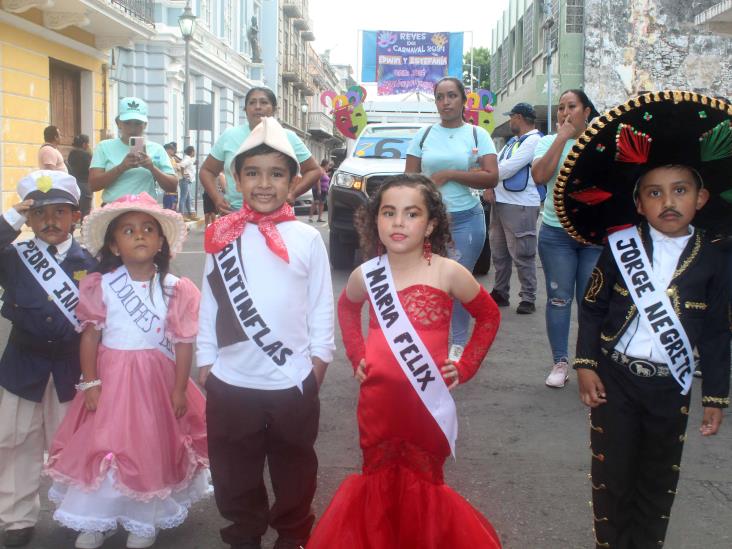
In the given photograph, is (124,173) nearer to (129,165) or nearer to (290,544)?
(129,165)

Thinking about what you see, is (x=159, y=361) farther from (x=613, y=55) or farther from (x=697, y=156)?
(x=613, y=55)

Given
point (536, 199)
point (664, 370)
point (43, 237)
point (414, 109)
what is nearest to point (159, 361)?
point (43, 237)

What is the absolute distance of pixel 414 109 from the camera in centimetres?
1467

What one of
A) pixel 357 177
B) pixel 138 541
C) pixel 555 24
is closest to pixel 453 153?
pixel 138 541

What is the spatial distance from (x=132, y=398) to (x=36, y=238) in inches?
33.2

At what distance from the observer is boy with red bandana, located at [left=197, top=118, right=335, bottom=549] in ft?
10.0

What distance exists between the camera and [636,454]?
2885 mm

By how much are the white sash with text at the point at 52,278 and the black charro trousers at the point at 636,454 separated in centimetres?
214

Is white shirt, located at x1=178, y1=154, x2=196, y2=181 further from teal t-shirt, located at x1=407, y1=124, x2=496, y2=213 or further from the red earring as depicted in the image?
the red earring

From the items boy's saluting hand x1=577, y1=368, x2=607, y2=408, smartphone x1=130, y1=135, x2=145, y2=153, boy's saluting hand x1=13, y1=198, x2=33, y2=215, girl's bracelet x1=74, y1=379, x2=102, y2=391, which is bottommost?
girl's bracelet x1=74, y1=379, x2=102, y2=391

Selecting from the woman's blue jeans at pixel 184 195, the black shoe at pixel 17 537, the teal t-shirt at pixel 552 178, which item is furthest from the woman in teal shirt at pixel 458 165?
the woman's blue jeans at pixel 184 195

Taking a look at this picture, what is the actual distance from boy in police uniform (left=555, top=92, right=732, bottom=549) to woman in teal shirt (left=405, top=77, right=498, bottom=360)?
2633 mm

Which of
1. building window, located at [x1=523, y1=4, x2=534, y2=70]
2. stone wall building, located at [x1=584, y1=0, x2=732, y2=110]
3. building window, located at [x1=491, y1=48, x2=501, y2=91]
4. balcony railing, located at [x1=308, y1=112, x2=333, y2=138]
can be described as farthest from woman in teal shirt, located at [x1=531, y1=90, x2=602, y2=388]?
balcony railing, located at [x1=308, y1=112, x2=333, y2=138]

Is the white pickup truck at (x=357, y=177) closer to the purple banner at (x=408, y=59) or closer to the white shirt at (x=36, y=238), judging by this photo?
the white shirt at (x=36, y=238)
